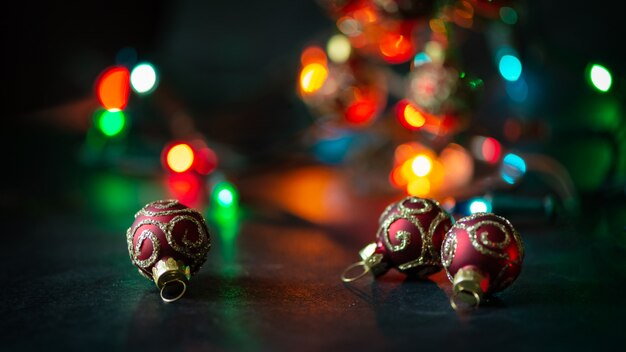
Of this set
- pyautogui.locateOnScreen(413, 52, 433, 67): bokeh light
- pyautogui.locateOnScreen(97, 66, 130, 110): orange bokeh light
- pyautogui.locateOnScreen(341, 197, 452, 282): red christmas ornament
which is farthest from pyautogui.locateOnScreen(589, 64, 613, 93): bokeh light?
pyautogui.locateOnScreen(97, 66, 130, 110): orange bokeh light

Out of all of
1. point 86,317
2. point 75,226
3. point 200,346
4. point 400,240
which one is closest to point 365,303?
point 400,240

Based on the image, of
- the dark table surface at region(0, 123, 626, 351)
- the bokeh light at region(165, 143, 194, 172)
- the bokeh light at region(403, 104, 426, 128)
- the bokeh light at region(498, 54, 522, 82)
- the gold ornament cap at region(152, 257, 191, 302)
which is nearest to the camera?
the dark table surface at region(0, 123, 626, 351)

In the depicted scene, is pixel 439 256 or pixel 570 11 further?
pixel 570 11

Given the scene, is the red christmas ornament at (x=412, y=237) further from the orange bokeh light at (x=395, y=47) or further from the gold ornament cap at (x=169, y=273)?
the orange bokeh light at (x=395, y=47)

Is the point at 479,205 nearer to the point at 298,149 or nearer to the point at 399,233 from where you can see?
the point at 399,233

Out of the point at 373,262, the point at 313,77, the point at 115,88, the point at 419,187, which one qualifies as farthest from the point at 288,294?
the point at 115,88

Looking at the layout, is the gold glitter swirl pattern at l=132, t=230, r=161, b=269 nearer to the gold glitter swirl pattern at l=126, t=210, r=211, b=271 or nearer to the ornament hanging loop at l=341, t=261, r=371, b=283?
the gold glitter swirl pattern at l=126, t=210, r=211, b=271

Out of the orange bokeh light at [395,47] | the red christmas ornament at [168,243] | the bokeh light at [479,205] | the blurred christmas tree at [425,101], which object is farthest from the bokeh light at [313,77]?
the red christmas ornament at [168,243]

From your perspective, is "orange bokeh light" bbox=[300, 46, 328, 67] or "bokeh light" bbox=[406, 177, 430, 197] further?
"orange bokeh light" bbox=[300, 46, 328, 67]

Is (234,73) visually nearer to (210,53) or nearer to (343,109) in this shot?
(210,53)
